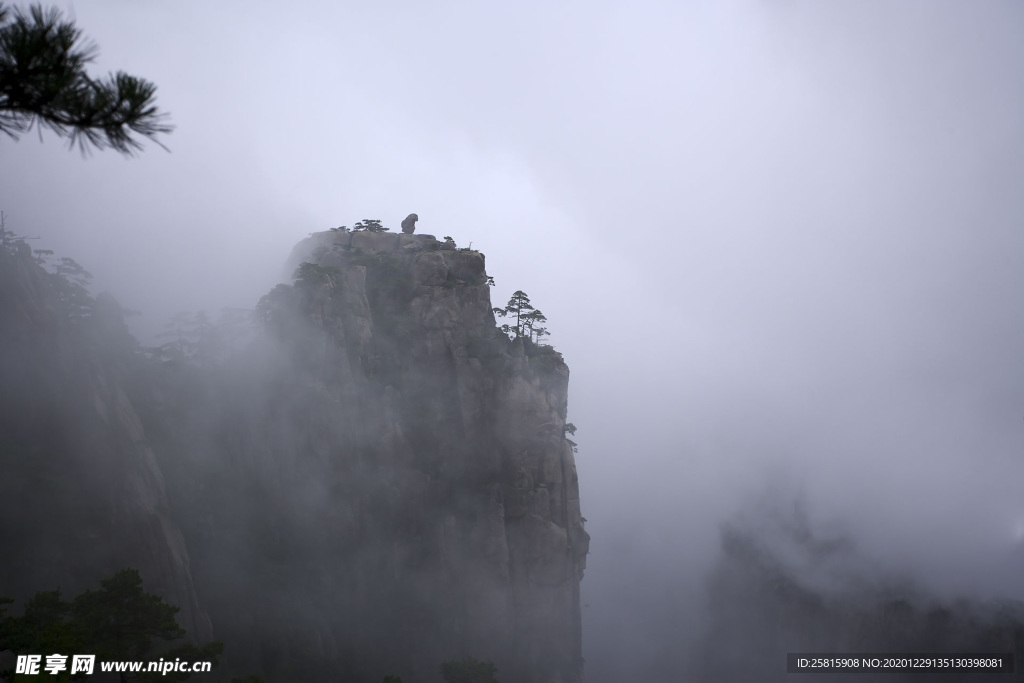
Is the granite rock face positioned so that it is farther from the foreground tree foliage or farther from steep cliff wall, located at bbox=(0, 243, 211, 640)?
the foreground tree foliage

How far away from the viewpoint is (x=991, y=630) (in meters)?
86.6

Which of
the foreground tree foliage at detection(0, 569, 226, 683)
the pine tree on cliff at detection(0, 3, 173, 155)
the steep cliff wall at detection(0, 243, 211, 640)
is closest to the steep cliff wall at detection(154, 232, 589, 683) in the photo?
the steep cliff wall at detection(0, 243, 211, 640)

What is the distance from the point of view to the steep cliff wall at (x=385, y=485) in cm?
4353

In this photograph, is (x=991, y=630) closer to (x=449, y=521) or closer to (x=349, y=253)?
(x=449, y=521)

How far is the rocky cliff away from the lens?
122ft

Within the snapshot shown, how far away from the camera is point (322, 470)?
4706 centimetres

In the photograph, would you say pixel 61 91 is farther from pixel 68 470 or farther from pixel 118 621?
pixel 68 470

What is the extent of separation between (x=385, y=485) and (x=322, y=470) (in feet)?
17.7

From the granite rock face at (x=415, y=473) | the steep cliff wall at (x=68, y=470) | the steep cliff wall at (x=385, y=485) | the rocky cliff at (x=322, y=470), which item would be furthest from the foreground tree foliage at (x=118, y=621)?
the granite rock face at (x=415, y=473)

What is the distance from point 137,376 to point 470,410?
27.2 m

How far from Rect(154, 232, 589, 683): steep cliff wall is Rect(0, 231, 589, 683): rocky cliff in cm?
17

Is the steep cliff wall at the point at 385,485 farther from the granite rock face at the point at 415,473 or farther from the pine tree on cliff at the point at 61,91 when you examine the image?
the pine tree on cliff at the point at 61,91

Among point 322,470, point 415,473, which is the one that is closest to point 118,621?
point 322,470

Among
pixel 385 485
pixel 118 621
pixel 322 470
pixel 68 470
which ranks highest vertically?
pixel 322 470
